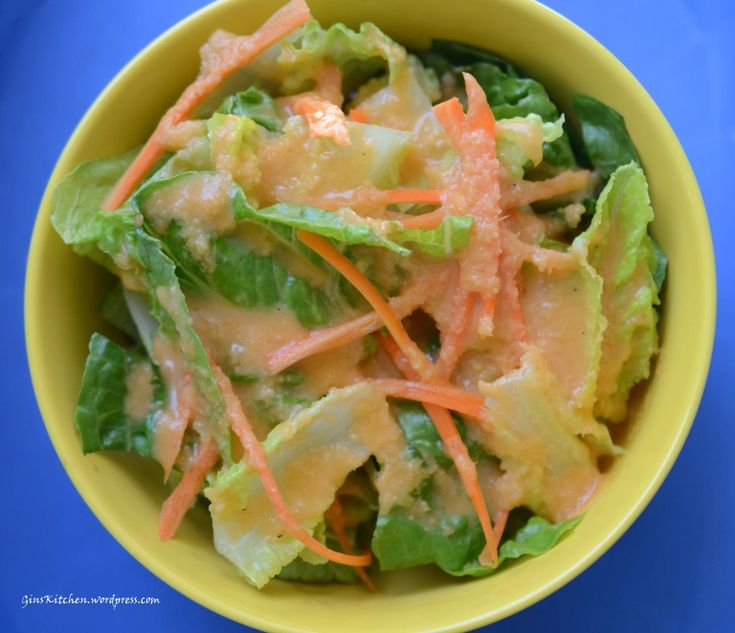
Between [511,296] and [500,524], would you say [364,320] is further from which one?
[500,524]

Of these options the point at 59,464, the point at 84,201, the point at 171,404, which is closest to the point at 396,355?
the point at 171,404

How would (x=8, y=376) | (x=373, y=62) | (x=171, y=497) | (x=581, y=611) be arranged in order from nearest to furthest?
(x=171, y=497), (x=373, y=62), (x=581, y=611), (x=8, y=376)

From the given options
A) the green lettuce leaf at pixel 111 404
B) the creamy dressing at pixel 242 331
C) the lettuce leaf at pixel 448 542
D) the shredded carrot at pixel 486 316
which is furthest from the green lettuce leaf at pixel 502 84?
the green lettuce leaf at pixel 111 404

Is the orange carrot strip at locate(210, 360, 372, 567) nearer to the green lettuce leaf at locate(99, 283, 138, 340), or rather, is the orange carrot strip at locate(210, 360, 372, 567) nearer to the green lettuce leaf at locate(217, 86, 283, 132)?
the green lettuce leaf at locate(99, 283, 138, 340)

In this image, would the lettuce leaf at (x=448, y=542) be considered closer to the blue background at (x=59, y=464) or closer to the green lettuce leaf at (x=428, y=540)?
the green lettuce leaf at (x=428, y=540)

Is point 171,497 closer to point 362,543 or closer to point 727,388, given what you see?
point 362,543

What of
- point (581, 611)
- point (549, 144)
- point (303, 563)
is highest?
point (549, 144)

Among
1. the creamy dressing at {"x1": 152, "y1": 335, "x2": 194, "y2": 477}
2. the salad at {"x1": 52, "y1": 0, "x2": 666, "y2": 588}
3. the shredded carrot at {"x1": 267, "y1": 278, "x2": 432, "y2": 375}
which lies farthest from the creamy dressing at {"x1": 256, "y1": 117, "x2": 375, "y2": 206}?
the creamy dressing at {"x1": 152, "y1": 335, "x2": 194, "y2": 477}

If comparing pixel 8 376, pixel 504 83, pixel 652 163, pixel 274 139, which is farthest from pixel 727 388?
pixel 8 376
